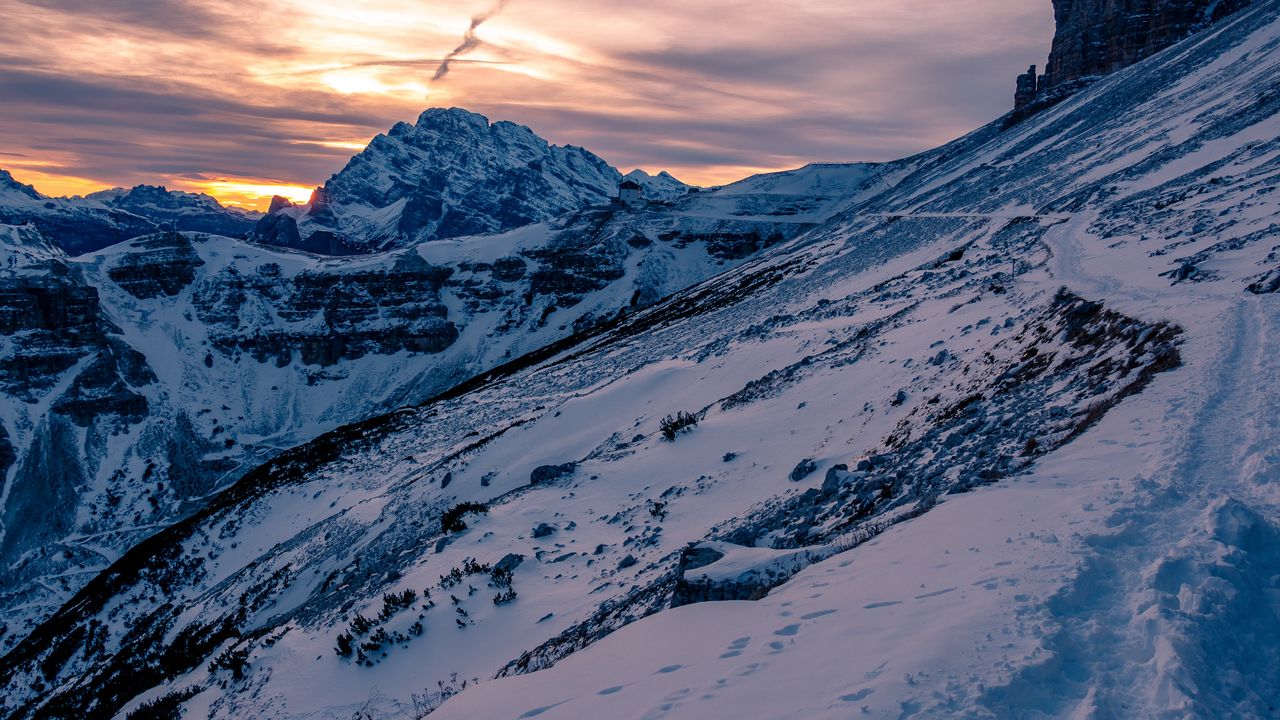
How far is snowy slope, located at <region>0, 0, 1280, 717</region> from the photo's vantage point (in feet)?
17.6

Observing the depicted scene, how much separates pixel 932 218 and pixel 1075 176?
1053 centimetres

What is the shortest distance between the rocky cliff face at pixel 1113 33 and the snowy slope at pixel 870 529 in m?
64.8

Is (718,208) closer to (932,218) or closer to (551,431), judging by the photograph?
(932,218)

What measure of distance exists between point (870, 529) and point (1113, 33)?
11288 cm

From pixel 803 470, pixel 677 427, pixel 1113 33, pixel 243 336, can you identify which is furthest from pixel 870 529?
pixel 1113 33

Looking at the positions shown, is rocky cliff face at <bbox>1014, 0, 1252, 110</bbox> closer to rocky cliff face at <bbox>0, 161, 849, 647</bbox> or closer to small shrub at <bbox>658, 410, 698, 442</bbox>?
rocky cliff face at <bbox>0, 161, 849, 647</bbox>

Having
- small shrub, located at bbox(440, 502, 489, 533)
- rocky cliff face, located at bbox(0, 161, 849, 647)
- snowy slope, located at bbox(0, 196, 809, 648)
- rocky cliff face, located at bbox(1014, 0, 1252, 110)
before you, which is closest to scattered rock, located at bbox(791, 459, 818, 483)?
small shrub, located at bbox(440, 502, 489, 533)

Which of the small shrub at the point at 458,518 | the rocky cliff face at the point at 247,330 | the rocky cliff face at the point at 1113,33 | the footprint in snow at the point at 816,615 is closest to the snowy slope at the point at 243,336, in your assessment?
the rocky cliff face at the point at 247,330

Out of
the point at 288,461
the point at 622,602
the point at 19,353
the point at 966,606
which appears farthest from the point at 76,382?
the point at 966,606

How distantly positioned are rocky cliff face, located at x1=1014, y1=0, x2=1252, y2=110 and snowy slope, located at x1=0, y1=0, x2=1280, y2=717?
6483 centimetres

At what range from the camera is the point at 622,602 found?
34.4ft

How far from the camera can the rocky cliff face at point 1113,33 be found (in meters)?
84.7

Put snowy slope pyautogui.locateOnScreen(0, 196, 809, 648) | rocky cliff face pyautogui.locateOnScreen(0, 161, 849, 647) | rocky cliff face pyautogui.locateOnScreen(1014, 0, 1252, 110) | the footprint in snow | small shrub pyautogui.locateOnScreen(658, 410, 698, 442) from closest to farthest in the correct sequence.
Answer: the footprint in snow, small shrub pyautogui.locateOnScreen(658, 410, 698, 442), snowy slope pyautogui.locateOnScreen(0, 196, 809, 648), rocky cliff face pyautogui.locateOnScreen(0, 161, 849, 647), rocky cliff face pyautogui.locateOnScreen(1014, 0, 1252, 110)

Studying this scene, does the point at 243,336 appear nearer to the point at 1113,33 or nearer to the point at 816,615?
the point at 816,615
